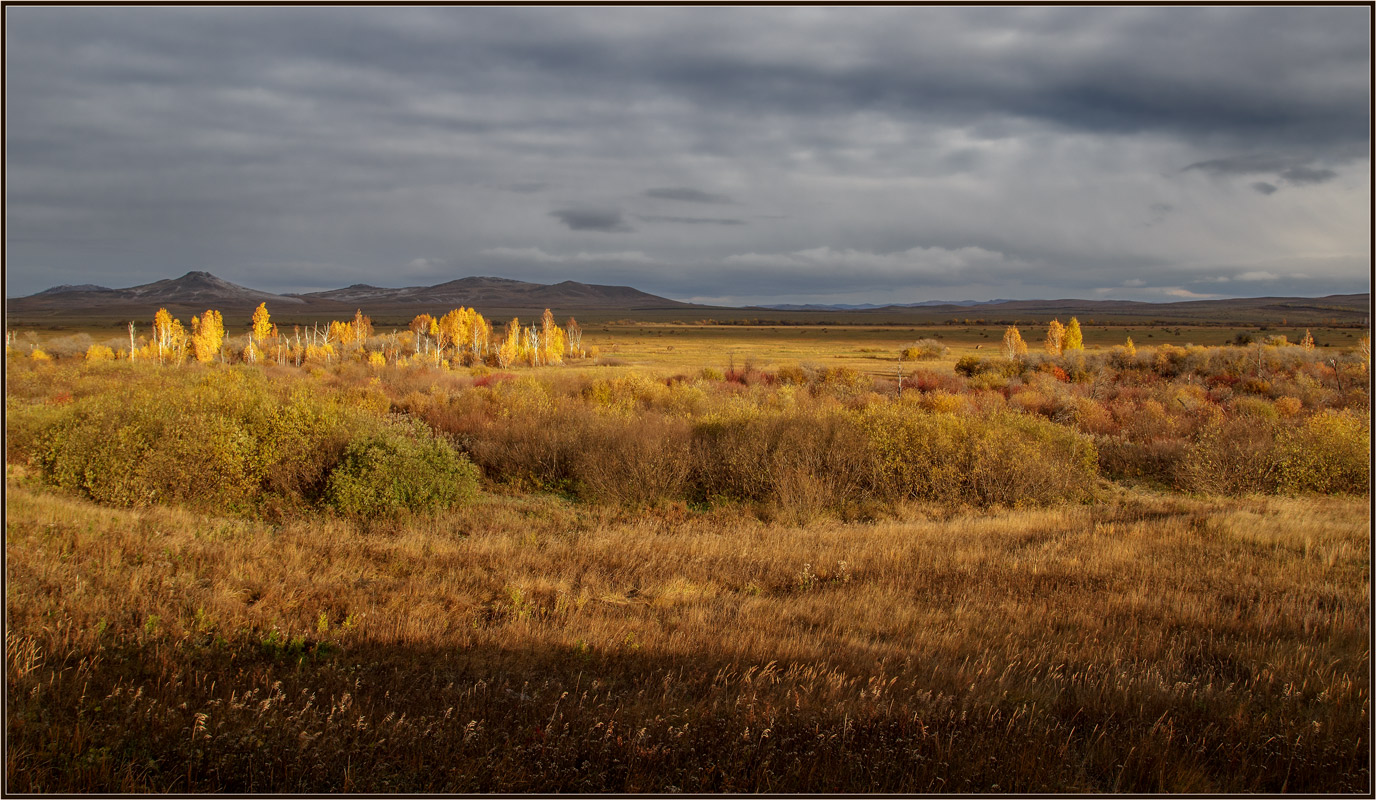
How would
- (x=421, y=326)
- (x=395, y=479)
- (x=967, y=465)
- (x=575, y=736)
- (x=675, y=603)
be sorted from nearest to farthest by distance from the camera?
1. (x=575, y=736)
2. (x=675, y=603)
3. (x=395, y=479)
4. (x=967, y=465)
5. (x=421, y=326)

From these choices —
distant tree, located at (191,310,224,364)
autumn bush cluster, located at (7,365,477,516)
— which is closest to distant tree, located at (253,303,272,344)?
distant tree, located at (191,310,224,364)

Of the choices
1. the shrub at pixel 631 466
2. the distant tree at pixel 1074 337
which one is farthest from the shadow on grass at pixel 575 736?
the distant tree at pixel 1074 337

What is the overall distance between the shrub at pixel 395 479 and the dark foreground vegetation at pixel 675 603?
74 millimetres

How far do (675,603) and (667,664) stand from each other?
2772 mm

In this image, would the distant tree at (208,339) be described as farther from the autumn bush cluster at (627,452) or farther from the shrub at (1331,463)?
the shrub at (1331,463)

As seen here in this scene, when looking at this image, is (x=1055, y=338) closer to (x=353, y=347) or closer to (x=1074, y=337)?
(x=1074, y=337)

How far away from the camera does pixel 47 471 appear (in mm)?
15734

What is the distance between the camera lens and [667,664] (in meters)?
6.50

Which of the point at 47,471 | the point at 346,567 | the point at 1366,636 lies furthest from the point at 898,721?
the point at 47,471

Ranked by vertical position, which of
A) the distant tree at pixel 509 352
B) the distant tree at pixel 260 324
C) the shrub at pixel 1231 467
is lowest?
the shrub at pixel 1231 467

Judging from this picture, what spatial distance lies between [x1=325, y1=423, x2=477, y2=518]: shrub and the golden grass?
298cm

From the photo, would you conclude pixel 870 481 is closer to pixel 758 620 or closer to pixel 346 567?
pixel 758 620

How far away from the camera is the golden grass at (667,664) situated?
4.36m

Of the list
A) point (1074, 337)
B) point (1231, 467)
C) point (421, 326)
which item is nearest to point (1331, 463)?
point (1231, 467)
